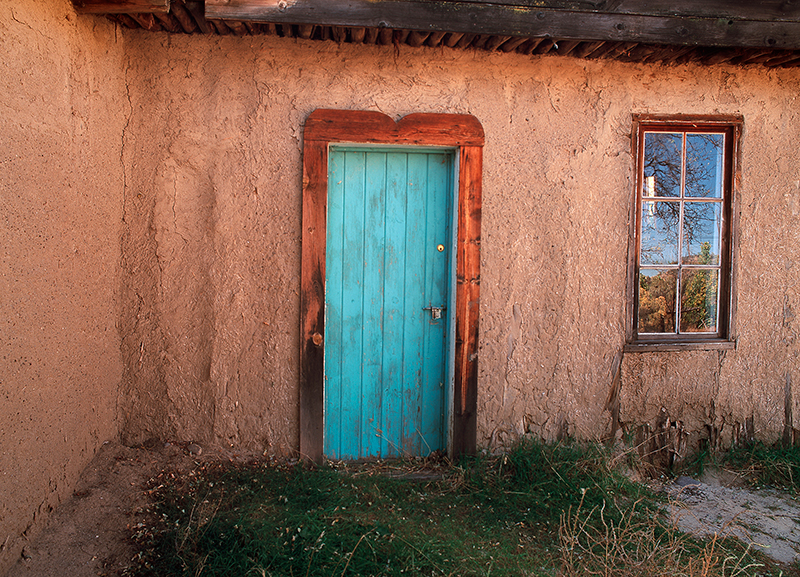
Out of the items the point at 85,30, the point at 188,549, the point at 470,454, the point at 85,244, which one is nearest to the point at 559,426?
the point at 470,454

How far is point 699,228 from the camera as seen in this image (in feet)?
13.3

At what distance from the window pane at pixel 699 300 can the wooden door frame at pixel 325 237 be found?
66.6 inches

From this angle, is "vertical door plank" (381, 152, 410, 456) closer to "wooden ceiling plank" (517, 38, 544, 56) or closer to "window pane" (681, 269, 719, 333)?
"wooden ceiling plank" (517, 38, 544, 56)

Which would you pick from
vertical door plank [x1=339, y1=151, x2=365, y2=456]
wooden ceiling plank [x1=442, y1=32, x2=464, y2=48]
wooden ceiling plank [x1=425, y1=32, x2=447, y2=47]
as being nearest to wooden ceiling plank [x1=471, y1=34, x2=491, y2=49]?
wooden ceiling plank [x1=442, y1=32, x2=464, y2=48]

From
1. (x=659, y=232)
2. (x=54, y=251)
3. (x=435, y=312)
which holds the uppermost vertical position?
(x=659, y=232)

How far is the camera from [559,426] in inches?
151

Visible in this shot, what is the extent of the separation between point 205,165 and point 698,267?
3.69 meters

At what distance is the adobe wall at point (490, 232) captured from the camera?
3.52 meters

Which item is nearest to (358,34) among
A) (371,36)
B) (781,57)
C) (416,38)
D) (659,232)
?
(371,36)

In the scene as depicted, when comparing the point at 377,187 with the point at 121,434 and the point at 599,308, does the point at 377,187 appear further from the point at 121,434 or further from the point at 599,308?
the point at 121,434

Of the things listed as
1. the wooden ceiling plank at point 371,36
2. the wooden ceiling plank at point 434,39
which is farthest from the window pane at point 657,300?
the wooden ceiling plank at point 371,36

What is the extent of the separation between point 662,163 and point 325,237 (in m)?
2.60

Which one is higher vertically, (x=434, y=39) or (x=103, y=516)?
(x=434, y=39)

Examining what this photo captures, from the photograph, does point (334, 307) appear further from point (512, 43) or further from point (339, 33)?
point (512, 43)
